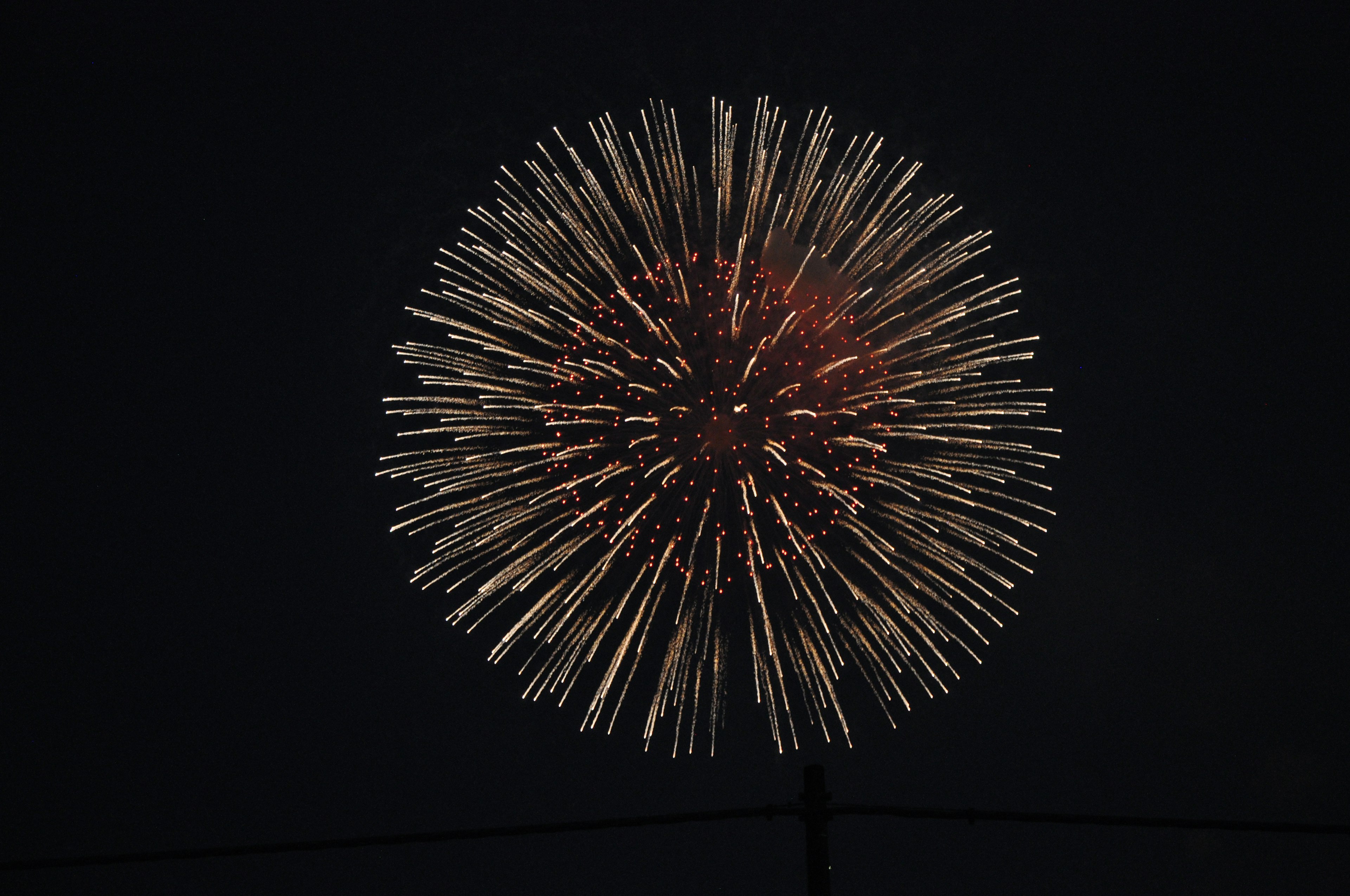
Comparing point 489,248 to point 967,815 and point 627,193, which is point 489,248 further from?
point 967,815

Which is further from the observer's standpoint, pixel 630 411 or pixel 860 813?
pixel 630 411

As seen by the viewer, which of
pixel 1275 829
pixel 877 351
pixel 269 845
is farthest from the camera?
pixel 877 351

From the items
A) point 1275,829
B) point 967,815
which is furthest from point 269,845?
point 1275,829

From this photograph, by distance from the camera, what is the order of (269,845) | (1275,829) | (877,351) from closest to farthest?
(1275,829), (269,845), (877,351)

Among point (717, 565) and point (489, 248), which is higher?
point (489, 248)

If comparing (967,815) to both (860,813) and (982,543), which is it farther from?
(982,543)

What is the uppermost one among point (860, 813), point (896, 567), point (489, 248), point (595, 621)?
point (489, 248)

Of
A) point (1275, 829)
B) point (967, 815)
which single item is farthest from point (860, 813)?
point (1275, 829)
